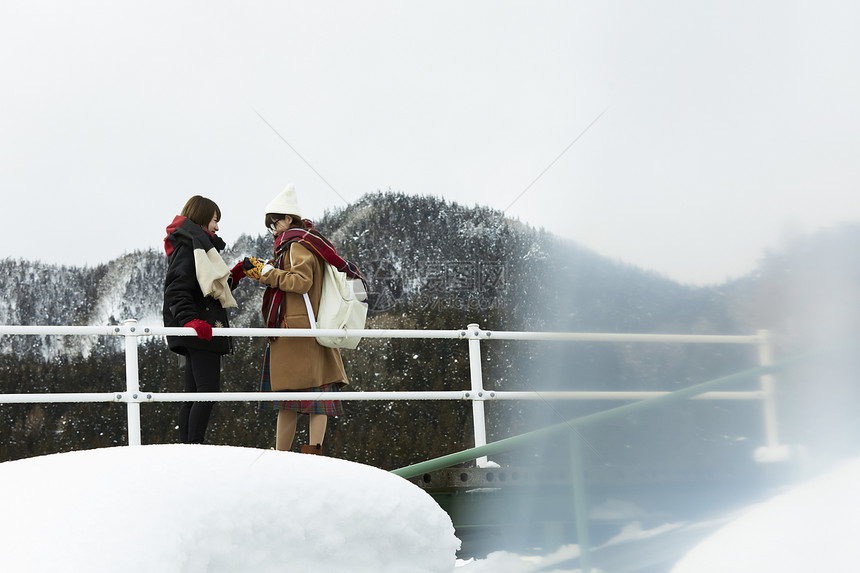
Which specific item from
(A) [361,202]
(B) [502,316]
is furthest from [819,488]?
(A) [361,202]

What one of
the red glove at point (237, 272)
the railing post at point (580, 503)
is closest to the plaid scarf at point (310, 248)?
the red glove at point (237, 272)

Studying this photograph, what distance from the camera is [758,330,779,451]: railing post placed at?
0.33m

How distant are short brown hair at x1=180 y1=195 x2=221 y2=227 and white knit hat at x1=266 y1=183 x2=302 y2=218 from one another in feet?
0.64

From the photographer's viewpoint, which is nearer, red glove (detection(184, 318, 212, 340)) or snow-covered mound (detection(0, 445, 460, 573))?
snow-covered mound (detection(0, 445, 460, 573))

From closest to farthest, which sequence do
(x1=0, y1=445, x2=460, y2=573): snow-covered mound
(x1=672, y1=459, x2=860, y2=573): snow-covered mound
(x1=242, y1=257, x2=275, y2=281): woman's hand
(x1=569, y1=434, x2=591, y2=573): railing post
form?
(x1=672, y1=459, x2=860, y2=573): snow-covered mound → (x1=569, y1=434, x2=591, y2=573): railing post → (x1=0, y1=445, x2=460, y2=573): snow-covered mound → (x1=242, y1=257, x2=275, y2=281): woman's hand

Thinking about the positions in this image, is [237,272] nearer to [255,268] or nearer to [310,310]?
[255,268]

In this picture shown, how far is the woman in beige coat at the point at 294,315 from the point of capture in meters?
2.64

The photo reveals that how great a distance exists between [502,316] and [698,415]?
1407 cm

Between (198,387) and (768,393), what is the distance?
258 cm

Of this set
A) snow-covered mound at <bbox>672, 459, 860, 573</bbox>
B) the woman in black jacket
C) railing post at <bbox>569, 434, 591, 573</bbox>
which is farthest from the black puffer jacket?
snow-covered mound at <bbox>672, 459, 860, 573</bbox>

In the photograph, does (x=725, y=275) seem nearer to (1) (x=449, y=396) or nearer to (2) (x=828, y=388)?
(2) (x=828, y=388)

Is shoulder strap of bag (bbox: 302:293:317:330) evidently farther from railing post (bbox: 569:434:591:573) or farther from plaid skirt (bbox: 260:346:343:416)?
railing post (bbox: 569:434:591:573)

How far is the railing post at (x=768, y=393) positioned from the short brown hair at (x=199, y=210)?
100 inches

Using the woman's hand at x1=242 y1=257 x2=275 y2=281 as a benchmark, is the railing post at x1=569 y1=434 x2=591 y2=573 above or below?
below
